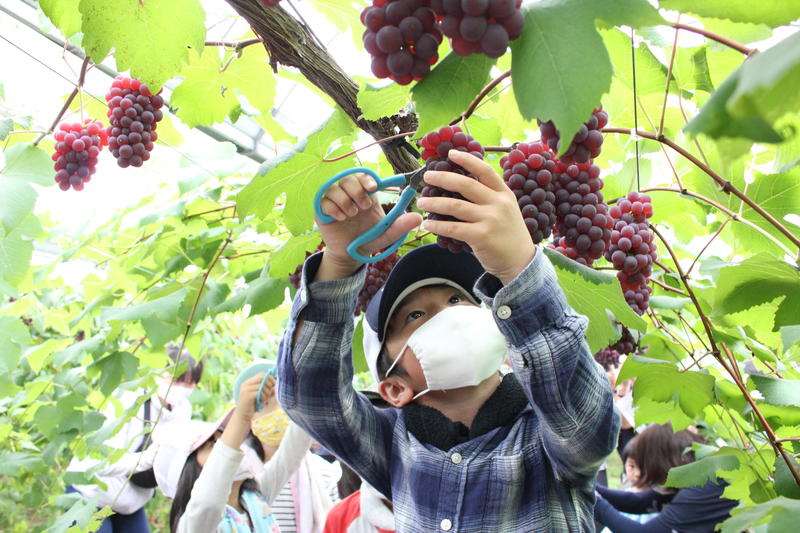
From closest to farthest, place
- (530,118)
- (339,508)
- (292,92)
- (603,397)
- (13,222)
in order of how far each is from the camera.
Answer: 1. (530,118)
2. (603,397)
3. (13,222)
4. (339,508)
5. (292,92)

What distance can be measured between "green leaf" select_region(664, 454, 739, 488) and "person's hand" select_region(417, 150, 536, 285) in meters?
0.89

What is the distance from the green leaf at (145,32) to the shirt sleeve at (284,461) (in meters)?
1.80

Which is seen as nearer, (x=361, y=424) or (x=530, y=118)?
(x=530, y=118)

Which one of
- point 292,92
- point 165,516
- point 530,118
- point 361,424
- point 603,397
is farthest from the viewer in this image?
point 292,92

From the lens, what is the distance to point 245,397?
6.67 feet

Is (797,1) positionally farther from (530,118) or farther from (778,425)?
(778,425)

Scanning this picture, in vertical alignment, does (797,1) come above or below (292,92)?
below

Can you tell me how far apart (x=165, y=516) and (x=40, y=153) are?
5.00m

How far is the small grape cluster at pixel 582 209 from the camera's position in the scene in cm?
80

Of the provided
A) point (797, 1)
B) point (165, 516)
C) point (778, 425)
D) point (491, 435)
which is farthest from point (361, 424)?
point (165, 516)

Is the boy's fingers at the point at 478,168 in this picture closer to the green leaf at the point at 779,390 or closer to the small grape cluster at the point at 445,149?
the small grape cluster at the point at 445,149

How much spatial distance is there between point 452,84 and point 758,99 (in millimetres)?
330

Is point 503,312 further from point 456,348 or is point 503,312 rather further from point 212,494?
point 212,494

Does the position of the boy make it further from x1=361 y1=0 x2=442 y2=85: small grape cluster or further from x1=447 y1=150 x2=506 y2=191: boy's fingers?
x1=361 y1=0 x2=442 y2=85: small grape cluster
